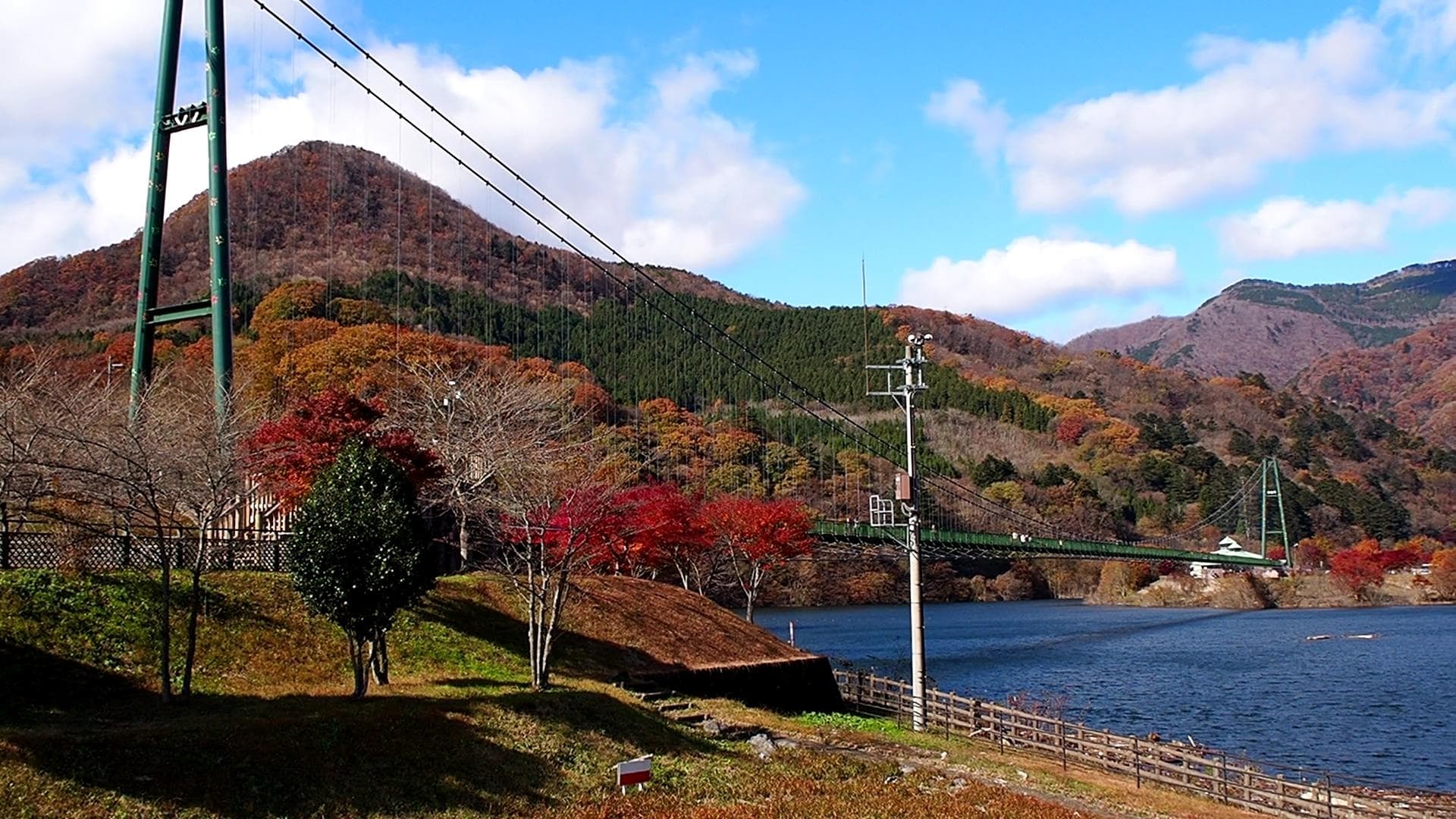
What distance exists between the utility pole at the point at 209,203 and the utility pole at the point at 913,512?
691 inches

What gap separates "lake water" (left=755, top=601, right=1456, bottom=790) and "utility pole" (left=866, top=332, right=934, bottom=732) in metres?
12.5

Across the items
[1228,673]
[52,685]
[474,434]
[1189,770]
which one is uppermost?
[474,434]

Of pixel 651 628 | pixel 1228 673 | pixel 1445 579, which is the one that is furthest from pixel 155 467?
pixel 1445 579

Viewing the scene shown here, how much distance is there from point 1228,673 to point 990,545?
32365 mm

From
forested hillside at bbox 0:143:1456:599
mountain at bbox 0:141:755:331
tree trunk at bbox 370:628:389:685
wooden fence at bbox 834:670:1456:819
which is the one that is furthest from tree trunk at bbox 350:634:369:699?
mountain at bbox 0:141:755:331

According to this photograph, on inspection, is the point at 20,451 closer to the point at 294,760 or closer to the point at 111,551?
the point at 111,551

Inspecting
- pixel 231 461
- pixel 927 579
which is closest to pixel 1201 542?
pixel 927 579

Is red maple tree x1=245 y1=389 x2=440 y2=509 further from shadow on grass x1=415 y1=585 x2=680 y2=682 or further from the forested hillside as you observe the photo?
the forested hillside

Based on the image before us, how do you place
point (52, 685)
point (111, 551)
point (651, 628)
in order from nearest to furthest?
point (52, 685), point (111, 551), point (651, 628)

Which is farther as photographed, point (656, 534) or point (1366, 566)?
point (1366, 566)

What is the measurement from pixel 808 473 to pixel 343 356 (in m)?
48.9

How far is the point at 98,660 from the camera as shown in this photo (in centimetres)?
2133

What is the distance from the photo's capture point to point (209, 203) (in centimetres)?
3081

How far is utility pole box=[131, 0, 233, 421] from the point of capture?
99.4ft
